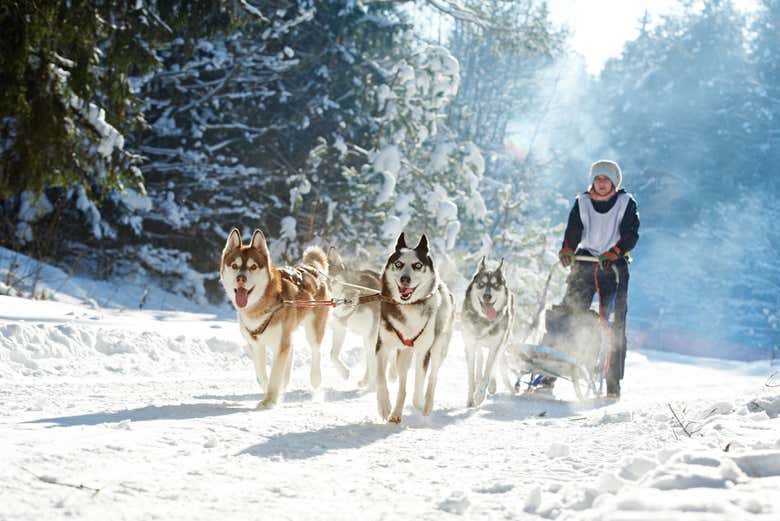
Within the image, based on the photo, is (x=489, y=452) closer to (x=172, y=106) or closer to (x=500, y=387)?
(x=500, y=387)

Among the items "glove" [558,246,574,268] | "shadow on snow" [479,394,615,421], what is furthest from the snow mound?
"glove" [558,246,574,268]

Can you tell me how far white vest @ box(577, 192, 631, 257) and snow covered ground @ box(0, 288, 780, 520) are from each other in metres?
1.73

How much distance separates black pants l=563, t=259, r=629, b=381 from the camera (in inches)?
287

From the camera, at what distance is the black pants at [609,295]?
287 inches

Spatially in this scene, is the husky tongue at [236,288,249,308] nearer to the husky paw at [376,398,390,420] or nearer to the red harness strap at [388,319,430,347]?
the red harness strap at [388,319,430,347]

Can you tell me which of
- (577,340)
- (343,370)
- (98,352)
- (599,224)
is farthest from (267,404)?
(599,224)

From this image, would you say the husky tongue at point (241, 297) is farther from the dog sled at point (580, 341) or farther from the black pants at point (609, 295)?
the black pants at point (609, 295)

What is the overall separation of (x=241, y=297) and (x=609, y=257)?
391 cm

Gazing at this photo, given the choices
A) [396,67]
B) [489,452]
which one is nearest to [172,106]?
[396,67]

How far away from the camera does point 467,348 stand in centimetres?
683

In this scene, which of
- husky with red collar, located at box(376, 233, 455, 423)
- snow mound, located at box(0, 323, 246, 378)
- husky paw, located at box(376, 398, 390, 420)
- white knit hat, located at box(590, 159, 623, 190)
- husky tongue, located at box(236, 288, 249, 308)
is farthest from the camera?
white knit hat, located at box(590, 159, 623, 190)

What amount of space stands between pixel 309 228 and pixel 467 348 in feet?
28.8

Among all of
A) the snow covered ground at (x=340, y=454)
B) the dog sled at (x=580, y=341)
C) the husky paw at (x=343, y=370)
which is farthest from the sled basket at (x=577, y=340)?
the husky paw at (x=343, y=370)

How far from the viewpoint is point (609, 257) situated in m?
7.34
